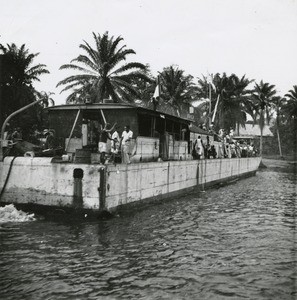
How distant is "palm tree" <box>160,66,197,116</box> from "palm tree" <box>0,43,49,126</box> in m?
13.1

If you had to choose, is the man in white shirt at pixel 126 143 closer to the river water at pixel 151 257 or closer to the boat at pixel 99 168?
the boat at pixel 99 168

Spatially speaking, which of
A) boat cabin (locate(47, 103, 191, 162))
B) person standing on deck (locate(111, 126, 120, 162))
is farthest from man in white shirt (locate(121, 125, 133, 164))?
boat cabin (locate(47, 103, 191, 162))

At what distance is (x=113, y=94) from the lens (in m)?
31.2

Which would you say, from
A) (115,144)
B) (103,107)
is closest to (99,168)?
(115,144)

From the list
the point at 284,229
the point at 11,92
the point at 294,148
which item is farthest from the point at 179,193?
the point at 294,148

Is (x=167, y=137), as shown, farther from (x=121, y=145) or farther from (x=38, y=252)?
(x=38, y=252)

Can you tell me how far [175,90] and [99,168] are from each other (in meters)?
31.9

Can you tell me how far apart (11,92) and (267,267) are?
28.2 meters

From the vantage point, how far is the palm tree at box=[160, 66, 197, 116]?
42312 mm

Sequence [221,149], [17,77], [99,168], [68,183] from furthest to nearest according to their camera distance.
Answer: [17,77], [221,149], [68,183], [99,168]

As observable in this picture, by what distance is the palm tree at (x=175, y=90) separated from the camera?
1666 inches

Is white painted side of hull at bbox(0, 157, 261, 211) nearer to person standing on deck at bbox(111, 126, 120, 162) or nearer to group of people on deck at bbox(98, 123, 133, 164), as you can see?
group of people on deck at bbox(98, 123, 133, 164)

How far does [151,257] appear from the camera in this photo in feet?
27.7

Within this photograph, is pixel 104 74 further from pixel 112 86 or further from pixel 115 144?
pixel 115 144
